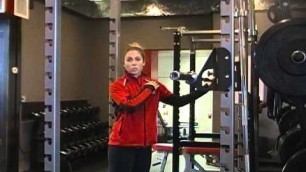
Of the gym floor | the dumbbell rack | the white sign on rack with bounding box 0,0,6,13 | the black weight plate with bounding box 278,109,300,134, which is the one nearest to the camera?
the black weight plate with bounding box 278,109,300,134

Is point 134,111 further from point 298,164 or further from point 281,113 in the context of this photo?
point 281,113

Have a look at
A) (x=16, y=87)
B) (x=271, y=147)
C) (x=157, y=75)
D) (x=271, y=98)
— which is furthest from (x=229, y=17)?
(x=157, y=75)

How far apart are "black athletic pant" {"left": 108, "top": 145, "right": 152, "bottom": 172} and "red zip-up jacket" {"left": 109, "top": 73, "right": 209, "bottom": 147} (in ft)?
0.13

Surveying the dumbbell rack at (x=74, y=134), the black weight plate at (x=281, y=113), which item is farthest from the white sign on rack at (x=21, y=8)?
the black weight plate at (x=281, y=113)

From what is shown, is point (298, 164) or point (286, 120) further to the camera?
point (286, 120)

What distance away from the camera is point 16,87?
508 centimetres

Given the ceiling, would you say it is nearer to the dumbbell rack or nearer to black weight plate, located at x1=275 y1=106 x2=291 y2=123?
the dumbbell rack

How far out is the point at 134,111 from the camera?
2391 millimetres

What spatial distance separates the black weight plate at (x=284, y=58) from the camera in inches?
77.3

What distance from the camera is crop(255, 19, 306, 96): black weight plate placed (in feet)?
6.44

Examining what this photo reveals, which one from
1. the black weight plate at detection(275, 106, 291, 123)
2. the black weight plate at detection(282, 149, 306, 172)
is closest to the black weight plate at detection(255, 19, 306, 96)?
the black weight plate at detection(282, 149, 306, 172)

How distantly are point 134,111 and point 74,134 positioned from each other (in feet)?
12.7

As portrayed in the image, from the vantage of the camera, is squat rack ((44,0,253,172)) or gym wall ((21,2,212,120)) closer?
squat rack ((44,0,253,172))

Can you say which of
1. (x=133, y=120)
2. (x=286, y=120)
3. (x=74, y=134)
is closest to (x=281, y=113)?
(x=286, y=120)
